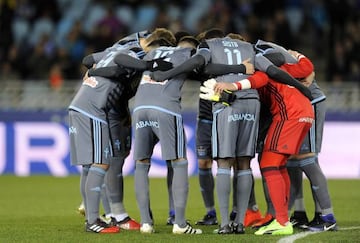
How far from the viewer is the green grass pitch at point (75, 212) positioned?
11188 mm

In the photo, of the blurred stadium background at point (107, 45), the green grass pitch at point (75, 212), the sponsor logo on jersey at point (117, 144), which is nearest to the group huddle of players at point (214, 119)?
the sponsor logo on jersey at point (117, 144)

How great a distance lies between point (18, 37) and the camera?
82.5 feet

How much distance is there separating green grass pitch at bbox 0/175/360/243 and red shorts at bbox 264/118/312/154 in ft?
3.28

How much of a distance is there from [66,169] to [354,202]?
297 inches

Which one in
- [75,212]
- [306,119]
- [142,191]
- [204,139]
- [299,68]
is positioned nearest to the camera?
[142,191]

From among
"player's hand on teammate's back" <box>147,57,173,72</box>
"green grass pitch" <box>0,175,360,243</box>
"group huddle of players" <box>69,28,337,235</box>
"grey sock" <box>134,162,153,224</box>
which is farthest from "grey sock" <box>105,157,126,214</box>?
"player's hand on teammate's back" <box>147,57,173,72</box>

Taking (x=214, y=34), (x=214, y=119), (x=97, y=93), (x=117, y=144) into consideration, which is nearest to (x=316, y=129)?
(x=214, y=119)

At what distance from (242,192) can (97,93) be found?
2.02 m

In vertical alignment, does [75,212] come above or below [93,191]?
below

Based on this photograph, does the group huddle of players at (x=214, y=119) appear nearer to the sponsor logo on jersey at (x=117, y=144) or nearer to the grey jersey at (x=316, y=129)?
the grey jersey at (x=316, y=129)

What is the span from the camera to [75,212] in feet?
48.6

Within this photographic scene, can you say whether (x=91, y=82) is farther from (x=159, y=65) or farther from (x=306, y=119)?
(x=306, y=119)

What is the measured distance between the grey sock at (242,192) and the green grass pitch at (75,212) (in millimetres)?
241

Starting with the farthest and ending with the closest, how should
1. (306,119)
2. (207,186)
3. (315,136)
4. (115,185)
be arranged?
1. (207,186)
2. (115,185)
3. (315,136)
4. (306,119)
